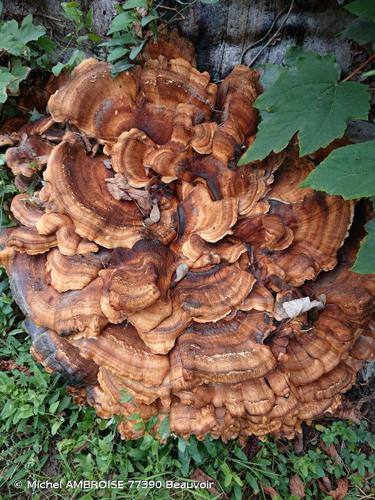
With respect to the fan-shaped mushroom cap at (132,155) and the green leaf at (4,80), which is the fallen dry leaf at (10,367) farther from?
the green leaf at (4,80)

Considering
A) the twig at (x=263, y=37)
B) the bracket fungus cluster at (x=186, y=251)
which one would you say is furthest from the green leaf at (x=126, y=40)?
the twig at (x=263, y=37)

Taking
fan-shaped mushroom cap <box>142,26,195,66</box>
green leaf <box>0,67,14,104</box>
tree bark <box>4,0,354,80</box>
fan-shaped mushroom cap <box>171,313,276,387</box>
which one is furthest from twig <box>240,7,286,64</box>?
fan-shaped mushroom cap <box>171,313,276,387</box>

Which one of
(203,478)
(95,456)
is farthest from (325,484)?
(95,456)

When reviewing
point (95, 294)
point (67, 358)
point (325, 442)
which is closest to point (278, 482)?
point (325, 442)

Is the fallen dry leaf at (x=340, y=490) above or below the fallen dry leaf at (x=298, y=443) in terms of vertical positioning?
below

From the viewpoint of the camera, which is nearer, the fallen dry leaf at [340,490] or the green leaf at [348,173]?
the green leaf at [348,173]

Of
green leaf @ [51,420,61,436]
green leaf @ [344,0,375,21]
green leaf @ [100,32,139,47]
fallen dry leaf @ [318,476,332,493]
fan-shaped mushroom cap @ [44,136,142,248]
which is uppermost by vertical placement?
green leaf @ [344,0,375,21]

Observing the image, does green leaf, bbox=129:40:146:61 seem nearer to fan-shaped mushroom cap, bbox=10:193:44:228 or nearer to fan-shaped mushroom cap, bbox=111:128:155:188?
fan-shaped mushroom cap, bbox=111:128:155:188
